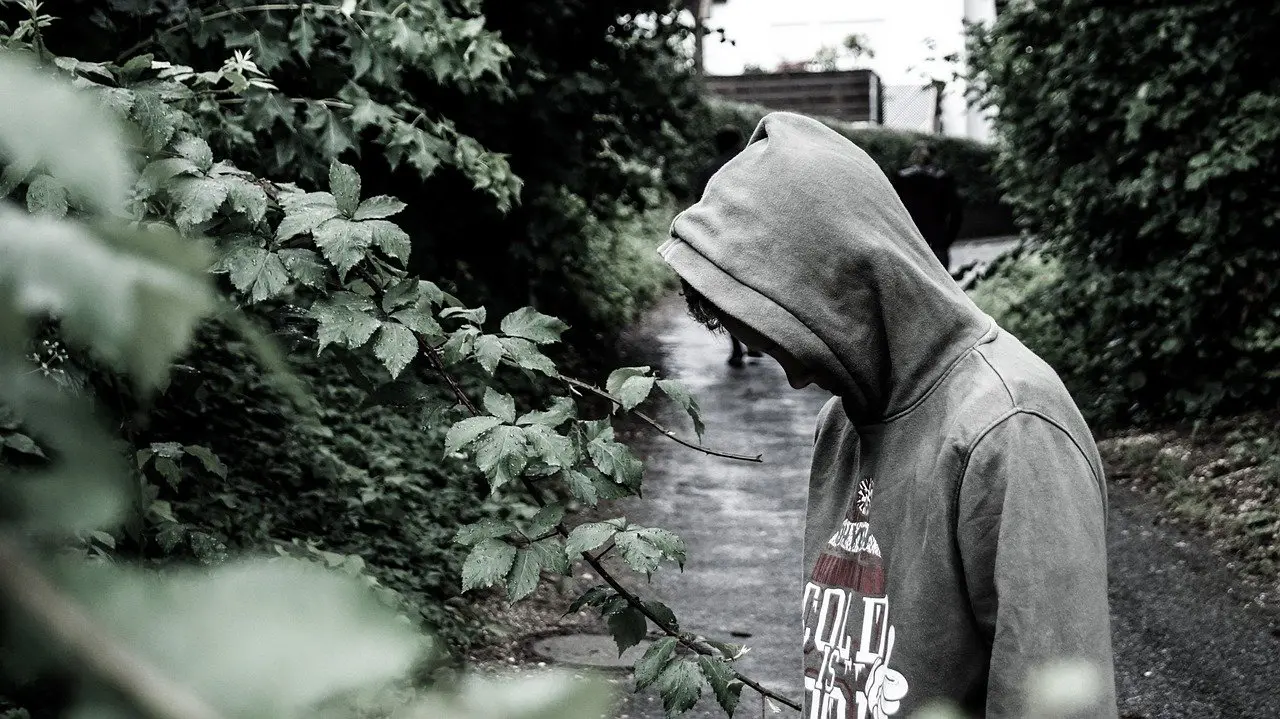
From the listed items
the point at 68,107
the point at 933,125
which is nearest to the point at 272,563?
the point at 68,107

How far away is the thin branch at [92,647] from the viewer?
411 mm

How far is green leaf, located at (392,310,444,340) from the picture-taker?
255cm

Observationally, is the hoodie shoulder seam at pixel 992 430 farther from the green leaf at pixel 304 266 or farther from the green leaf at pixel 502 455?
the green leaf at pixel 304 266

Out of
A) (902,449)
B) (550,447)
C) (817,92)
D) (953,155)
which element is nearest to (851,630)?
(902,449)

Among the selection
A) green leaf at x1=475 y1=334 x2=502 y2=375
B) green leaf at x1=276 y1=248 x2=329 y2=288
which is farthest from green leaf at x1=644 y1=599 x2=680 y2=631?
green leaf at x1=276 y1=248 x2=329 y2=288

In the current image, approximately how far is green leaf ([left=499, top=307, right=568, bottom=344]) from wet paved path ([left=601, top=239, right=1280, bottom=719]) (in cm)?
212

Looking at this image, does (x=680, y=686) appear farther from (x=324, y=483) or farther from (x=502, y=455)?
(x=324, y=483)

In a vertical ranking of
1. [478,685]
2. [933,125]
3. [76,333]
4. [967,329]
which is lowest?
[933,125]

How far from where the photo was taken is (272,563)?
44 cm

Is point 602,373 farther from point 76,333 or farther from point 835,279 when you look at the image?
point 76,333

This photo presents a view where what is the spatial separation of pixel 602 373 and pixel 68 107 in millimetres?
9342

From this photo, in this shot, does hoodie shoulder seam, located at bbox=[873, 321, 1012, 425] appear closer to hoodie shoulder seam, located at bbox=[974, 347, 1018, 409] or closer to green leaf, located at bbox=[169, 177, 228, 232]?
hoodie shoulder seam, located at bbox=[974, 347, 1018, 409]

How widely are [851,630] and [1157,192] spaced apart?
21.1 ft

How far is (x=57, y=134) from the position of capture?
427 mm
